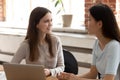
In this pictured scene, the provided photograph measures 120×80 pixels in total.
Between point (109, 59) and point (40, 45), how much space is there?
31.0 inches

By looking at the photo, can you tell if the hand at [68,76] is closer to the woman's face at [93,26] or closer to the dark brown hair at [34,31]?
the woman's face at [93,26]

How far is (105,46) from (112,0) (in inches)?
59.6

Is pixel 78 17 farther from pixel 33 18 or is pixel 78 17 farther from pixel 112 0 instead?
pixel 33 18

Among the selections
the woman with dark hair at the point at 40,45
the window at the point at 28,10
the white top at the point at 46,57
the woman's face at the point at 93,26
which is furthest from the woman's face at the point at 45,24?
the window at the point at 28,10

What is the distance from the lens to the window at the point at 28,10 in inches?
166

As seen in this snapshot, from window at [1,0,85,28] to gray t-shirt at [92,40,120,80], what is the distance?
196cm

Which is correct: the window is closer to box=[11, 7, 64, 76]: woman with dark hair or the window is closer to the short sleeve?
box=[11, 7, 64, 76]: woman with dark hair

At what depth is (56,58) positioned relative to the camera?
261 cm

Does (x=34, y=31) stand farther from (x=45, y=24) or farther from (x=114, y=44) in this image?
(x=114, y=44)

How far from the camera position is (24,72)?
1.86 metres

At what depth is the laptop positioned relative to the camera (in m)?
1.82

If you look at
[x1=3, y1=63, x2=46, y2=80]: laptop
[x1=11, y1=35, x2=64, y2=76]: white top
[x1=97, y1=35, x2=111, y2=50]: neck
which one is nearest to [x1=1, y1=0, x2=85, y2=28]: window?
[x1=11, y1=35, x2=64, y2=76]: white top

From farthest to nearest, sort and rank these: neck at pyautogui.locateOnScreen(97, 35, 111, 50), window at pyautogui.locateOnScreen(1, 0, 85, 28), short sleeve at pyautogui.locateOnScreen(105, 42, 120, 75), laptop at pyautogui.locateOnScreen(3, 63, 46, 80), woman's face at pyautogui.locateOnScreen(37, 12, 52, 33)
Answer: window at pyautogui.locateOnScreen(1, 0, 85, 28), woman's face at pyautogui.locateOnScreen(37, 12, 52, 33), neck at pyautogui.locateOnScreen(97, 35, 111, 50), short sleeve at pyautogui.locateOnScreen(105, 42, 120, 75), laptop at pyautogui.locateOnScreen(3, 63, 46, 80)

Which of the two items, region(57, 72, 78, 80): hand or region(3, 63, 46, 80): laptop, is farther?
region(57, 72, 78, 80): hand
